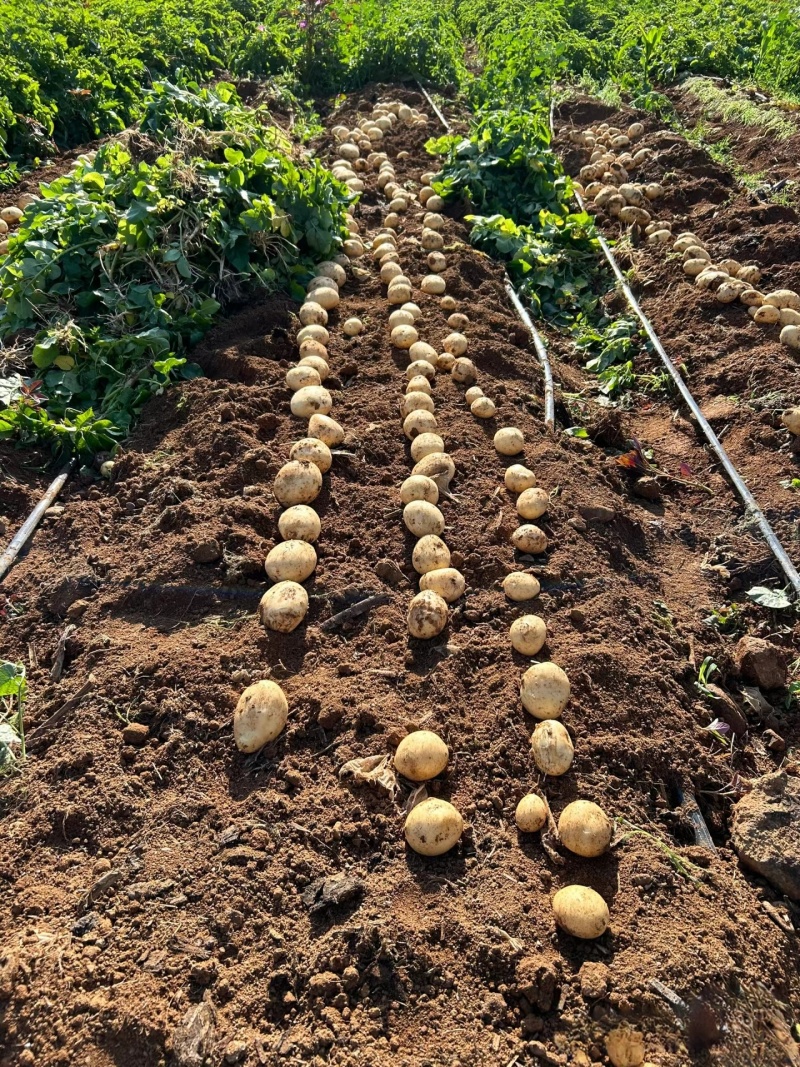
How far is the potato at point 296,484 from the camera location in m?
3.93

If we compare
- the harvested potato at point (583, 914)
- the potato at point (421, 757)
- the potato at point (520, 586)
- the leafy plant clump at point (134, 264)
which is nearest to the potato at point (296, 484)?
the potato at point (520, 586)

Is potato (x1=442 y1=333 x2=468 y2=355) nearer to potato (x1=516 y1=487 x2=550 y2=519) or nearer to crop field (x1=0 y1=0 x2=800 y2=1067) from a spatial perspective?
crop field (x1=0 y1=0 x2=800 y2=1067)

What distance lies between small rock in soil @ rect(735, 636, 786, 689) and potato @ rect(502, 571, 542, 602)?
1121mm

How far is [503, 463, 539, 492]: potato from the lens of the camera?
4086 mm

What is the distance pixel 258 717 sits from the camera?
115 inches

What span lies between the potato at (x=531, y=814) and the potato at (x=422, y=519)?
159 centimetres

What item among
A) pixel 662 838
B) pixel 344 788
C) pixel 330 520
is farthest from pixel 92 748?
pixel 662 838

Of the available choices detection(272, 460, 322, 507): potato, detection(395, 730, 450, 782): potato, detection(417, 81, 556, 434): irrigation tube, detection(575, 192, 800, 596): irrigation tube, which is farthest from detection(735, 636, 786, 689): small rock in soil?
detection(272, 460, 322, 507): potato

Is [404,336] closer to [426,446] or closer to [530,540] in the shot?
[426,446]

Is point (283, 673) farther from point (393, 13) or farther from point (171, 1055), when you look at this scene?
point (393, 13)

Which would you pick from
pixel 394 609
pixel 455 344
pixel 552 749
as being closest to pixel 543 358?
pixel 455 344

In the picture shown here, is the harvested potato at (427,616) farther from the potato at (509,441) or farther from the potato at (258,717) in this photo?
the potato at (509,441)

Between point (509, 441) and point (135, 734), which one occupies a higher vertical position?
point (509, 441)

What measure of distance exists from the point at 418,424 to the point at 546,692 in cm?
208
